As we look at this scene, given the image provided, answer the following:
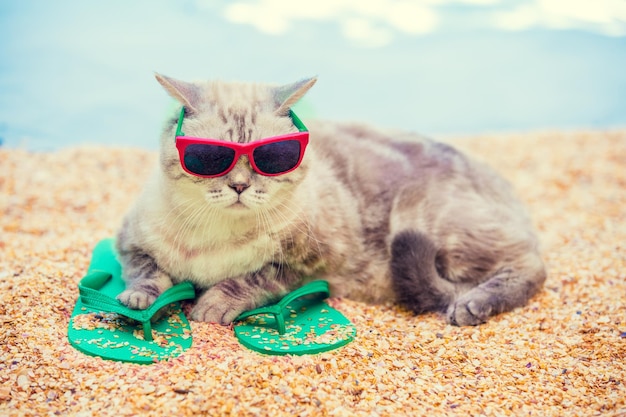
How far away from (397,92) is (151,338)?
3.60 meters

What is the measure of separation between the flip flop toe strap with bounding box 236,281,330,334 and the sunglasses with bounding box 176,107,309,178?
402 millimetres

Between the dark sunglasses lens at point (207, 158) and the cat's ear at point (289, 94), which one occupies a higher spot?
the cat's ear at point (289, 94)

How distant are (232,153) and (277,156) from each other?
0.43 feet

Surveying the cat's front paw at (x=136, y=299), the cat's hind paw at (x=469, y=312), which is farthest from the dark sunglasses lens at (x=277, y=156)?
the cat's hind paw at (x=469, y=312)

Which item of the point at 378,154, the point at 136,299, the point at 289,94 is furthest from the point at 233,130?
the point at 378,154

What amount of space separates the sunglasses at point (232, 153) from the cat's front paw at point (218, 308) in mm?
423

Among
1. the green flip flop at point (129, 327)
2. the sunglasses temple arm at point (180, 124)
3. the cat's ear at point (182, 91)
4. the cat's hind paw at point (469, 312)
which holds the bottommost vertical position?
the cat's hind paw at point (469, 312)

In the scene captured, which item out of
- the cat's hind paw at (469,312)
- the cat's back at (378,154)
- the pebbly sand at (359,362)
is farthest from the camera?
the cat's back at (378,154)

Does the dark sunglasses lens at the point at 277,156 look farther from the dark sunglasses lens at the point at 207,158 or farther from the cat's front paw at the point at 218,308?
the cat's front paw at the point at 218,308

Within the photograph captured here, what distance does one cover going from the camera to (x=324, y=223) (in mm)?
1937

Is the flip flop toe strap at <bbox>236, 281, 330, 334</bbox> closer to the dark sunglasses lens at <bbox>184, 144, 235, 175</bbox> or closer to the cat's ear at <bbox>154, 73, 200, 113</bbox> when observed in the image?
the dark sunglasses lens at <bbox>184, 144, 235, 175</bbox>

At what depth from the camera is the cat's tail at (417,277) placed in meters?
1.94

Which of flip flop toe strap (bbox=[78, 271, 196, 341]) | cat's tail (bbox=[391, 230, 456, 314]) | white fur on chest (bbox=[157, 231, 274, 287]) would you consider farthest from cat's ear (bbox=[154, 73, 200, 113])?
cat's tail (bbox=[391, 230, 456, 314])

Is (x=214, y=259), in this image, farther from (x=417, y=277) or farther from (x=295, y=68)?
(x=295, y=68)
